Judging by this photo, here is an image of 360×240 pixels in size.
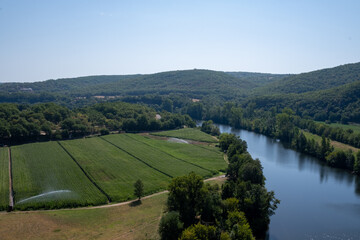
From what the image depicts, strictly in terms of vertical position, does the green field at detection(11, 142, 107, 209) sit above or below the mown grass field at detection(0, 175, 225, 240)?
above

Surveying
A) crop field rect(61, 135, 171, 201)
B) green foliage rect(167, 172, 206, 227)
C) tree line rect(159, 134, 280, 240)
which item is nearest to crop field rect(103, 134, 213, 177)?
crop field rect(61, 135, 171, 201)

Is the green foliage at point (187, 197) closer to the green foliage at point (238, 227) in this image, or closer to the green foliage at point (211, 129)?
the green foliage at point (238, 227)

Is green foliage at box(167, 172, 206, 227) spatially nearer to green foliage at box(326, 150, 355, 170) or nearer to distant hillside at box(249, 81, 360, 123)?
green foliage at box(326, 150, 355, 170)

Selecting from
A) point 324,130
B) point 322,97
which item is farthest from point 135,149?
point 322,97

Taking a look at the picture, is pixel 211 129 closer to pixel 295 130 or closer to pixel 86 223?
pixel 295 130

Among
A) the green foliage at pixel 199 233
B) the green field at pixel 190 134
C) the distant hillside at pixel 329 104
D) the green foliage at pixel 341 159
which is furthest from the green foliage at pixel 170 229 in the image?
the distant hillside at pixel 329 104

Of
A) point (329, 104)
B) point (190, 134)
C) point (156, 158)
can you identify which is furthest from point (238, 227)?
point (329, 104)

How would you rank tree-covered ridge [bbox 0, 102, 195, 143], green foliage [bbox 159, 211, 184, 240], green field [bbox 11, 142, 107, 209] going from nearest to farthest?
green foliage [bbox 159, 211, 184, 240] → green field [bbox 11, 142, 107, 209] → tree-covered ridge [bbox 0, 102, 195, 143]
